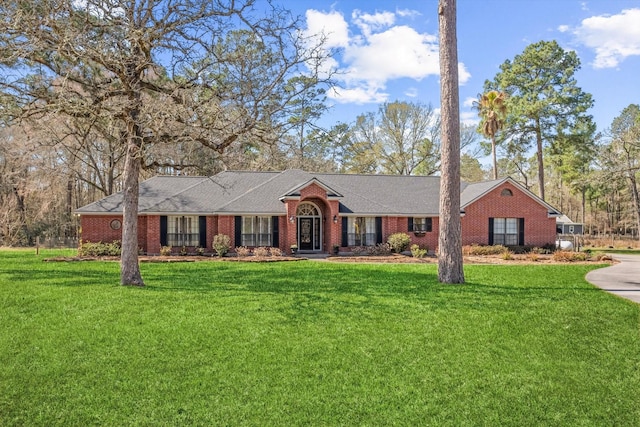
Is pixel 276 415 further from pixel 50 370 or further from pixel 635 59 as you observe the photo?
pixel 635 59

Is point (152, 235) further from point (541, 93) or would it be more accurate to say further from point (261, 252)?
point (541, 93)

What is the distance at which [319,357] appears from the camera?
6148 millimetres

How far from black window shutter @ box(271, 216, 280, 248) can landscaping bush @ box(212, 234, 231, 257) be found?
2478 millimetres

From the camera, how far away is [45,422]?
442 centimetres

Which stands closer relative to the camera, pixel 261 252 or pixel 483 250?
pixel 261 252

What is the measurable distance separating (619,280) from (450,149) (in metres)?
6.39

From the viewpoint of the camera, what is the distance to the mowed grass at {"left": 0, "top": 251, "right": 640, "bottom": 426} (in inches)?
186

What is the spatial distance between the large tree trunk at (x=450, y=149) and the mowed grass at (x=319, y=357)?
57.0 inches

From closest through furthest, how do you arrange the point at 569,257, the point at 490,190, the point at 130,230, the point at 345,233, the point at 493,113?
1. the point at 130,230
2. the point at 569,257
3. the point at 345,233
4. the point at 490,190
5. the point at 493,113

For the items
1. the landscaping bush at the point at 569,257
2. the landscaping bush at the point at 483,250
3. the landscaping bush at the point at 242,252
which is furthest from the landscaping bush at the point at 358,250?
the landscaping bush at the point at 569,257

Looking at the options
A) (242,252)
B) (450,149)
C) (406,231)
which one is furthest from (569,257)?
(242,252)

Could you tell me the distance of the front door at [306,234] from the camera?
24.3 meters

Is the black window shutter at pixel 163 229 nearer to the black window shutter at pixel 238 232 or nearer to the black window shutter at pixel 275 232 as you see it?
the black window shutter at pixel 238 232

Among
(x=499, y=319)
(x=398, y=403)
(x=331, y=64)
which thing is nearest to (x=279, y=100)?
(x=331, y=64)
